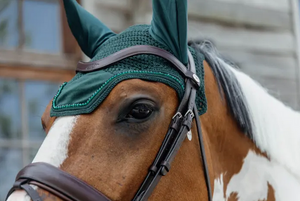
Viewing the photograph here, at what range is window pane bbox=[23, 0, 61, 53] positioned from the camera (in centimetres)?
312

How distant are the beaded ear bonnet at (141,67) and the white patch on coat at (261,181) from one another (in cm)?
28

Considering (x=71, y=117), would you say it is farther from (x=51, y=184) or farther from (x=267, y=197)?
(x=267, y=197)

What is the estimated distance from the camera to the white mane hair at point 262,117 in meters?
1.52

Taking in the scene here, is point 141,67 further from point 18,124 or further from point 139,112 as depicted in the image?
point 18,124

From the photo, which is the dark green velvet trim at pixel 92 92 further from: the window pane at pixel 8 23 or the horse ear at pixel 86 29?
the window pane at pixel 8 23

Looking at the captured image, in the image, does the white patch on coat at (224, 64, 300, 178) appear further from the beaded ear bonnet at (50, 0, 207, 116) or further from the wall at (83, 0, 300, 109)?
the wall at (83, 0, 300, 109)

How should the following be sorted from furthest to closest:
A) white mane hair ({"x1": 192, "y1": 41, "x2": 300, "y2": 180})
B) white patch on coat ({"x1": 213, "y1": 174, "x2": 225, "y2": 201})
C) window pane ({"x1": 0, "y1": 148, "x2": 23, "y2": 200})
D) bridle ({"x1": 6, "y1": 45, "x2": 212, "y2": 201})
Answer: window pane ({"x1": 0, "y1": 148, "x2": 23, "y2": 200})
white mane hair ({"x1": 192, "y1": 41, "x2": 300, "y2": 180})
white patch on coat ({"x1": 213, "y1": 174, "x2": 225, "y2": 201})
bridle ({"x1": 6, "y1": 45, "x2": 212, "y2": 201})

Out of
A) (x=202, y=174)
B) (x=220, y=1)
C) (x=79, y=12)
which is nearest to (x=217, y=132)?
(x=202, y=174)

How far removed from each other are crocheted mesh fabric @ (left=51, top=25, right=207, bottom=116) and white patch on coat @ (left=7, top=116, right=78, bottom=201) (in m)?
0.04

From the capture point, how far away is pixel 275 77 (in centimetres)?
371

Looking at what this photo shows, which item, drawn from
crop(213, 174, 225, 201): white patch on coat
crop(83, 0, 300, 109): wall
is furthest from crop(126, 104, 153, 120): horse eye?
crop(83, 0, 300, 109): wall

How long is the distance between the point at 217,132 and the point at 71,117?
19.9 inches

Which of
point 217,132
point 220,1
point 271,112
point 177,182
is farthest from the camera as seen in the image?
point 220,1

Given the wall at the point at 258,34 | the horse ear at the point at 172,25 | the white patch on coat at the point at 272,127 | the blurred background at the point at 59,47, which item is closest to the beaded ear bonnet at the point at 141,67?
the horse ear at the point at 172,25
